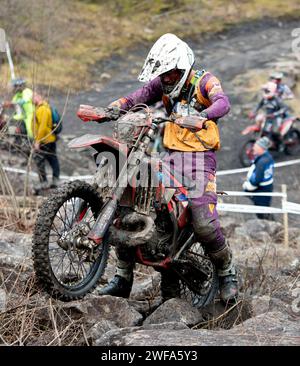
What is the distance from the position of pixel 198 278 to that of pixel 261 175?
5.32m

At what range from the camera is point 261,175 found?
1062 cm

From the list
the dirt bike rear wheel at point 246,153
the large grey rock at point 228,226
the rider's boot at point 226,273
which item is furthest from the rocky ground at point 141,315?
the dirt bike rear wheel at point 246,153

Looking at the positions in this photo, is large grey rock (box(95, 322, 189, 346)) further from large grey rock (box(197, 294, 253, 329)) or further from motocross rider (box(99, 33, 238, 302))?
motocross rider (box(99, 33, 238, 302))

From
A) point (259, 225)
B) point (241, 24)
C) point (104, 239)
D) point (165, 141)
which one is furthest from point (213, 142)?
point (241, 24)

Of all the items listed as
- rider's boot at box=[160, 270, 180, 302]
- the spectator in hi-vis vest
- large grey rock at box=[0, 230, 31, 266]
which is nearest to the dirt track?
the spectator in hi-vis vest

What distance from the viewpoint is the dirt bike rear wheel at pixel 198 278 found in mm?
5379

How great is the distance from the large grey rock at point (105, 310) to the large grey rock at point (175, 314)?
0.39 feet

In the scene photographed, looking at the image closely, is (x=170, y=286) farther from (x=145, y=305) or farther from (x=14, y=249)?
Result: (x=14, y=249)

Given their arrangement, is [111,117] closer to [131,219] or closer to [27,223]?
[131,219]

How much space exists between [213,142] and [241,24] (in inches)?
833

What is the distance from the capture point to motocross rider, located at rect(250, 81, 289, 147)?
14.6 m

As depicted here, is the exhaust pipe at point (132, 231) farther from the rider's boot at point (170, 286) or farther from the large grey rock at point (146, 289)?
the large grey rock at point (146, 289)

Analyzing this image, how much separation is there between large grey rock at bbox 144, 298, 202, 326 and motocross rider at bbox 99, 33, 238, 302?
1.57 feet

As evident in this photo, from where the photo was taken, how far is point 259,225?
9.98 meters
